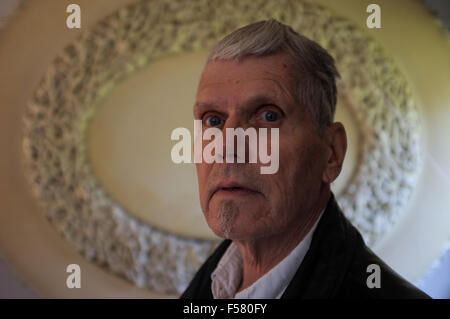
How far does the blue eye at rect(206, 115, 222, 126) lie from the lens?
0.85 m

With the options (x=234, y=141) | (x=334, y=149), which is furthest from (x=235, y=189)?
(x=334, y=149)

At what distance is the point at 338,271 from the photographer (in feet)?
2.63

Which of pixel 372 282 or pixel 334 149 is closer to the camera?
pixel 372 282

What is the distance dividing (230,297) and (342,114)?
2.87ft

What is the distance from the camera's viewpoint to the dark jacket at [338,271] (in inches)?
31.0

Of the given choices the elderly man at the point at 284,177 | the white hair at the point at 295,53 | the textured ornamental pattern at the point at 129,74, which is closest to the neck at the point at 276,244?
the elderly man at the point at 284,177

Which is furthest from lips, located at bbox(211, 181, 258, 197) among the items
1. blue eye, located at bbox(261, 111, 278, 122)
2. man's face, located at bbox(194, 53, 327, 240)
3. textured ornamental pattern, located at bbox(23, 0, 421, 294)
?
textured ornamental pattern, located at bbox(23, 0, 421, 294)

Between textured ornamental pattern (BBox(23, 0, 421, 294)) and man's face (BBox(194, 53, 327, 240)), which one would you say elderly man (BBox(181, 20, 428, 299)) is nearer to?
man's face (BBox(194, 53, 327, 240))

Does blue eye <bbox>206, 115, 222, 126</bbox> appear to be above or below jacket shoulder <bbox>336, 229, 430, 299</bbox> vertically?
above

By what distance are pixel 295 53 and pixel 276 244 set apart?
0.97ft

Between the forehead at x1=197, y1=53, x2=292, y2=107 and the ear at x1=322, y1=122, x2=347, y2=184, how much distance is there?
0.10m

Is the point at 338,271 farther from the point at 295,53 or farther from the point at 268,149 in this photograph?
the point at 295,53
